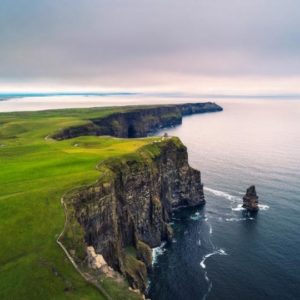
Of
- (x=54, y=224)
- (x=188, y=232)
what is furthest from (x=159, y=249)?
(x=54, y=224)

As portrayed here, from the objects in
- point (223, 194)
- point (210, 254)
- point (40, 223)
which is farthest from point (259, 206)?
point (40, 223)

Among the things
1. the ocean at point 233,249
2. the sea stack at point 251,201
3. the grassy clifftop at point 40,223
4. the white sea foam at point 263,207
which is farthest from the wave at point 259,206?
the grassy clifftop at point 40,223

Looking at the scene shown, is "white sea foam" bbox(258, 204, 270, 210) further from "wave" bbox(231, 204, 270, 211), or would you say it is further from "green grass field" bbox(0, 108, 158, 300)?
"green grass field" bbox(0, 108, 158, 300)

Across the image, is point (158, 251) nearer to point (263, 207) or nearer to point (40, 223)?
point (40, 223)

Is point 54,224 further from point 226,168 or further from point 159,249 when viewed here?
point 226,168


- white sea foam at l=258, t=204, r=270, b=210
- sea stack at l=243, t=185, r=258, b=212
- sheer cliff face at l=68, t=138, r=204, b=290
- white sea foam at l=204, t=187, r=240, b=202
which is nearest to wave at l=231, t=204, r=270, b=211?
white sea foam at l=258, t=204, r=270, b=210

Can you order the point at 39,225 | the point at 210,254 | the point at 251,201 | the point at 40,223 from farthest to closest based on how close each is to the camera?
the point at 251,201, the point at 210,254, the point at 40,223, the point at 39,225

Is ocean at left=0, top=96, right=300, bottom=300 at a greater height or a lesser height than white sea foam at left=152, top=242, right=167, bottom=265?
greater

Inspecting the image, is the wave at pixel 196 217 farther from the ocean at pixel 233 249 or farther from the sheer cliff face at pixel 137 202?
the sheer cliff face at pixel 137 202
